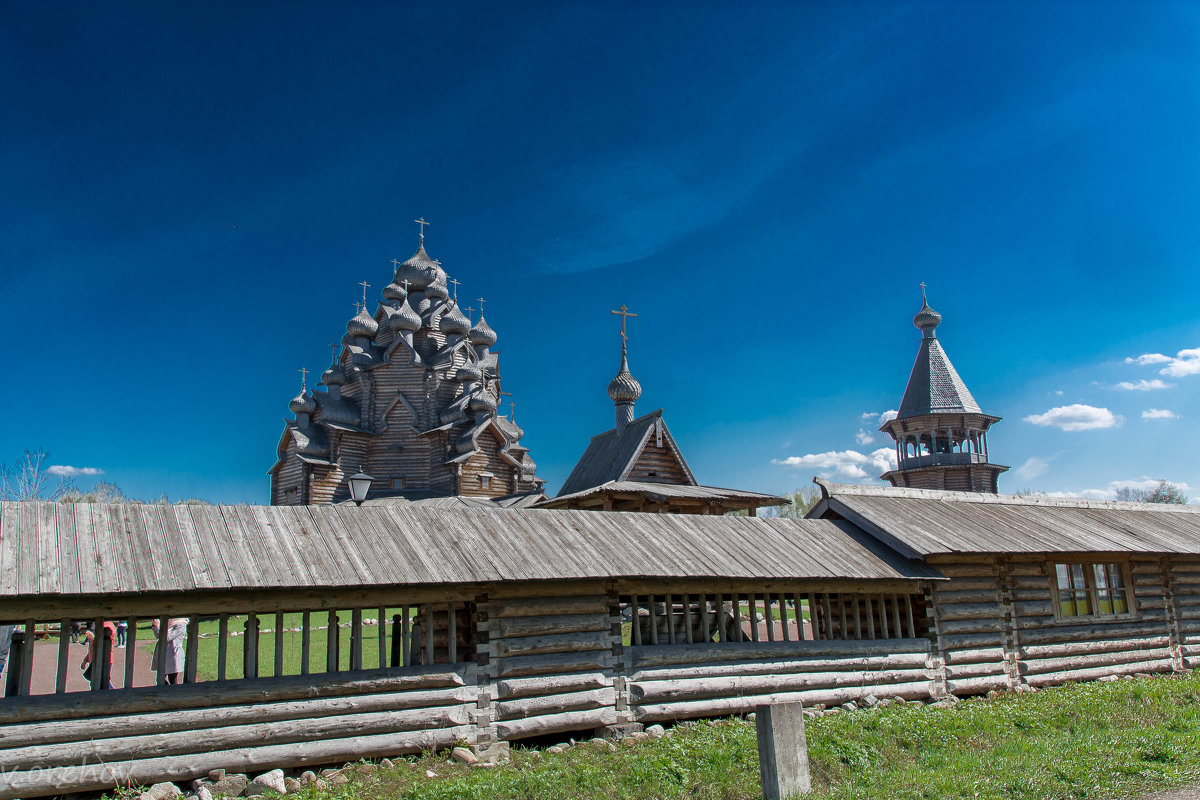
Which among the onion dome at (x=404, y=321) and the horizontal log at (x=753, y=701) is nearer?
the horizontal log at (x=753, y=701)

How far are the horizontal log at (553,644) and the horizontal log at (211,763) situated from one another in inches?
43.8

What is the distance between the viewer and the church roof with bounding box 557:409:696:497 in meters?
22.9

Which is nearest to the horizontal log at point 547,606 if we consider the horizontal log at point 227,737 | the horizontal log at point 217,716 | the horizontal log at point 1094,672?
the horizontal log at point 217,716

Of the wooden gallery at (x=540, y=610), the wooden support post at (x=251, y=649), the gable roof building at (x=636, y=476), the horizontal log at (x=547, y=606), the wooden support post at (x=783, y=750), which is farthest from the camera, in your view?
the gable roof building at (x=636, y=476)

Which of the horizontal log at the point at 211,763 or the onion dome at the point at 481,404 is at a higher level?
the onion dome at the point at 481,404

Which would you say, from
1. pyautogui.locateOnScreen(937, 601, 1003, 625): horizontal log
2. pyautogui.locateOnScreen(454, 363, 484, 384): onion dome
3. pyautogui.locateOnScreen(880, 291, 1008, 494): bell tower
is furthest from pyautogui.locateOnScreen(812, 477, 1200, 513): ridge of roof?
pyautogui.locateOnScreen(454, 363, 484, 384): onion dome

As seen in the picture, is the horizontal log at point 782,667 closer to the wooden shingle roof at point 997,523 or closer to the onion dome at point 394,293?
the wooden shingle roof at point 997,523

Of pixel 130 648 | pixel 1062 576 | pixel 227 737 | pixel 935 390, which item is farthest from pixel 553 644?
pixel 935 390

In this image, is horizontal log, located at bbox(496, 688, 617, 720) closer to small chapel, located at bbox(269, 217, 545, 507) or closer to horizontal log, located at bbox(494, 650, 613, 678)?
horizontal log, located at bbox(494, 650, 613, 678)

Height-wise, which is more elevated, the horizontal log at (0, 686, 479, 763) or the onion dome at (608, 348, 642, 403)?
the onion dome at (608, 348, 642, 403)

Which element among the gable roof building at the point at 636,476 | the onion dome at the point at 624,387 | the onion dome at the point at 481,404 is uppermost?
the onion dome at the point at 481,404

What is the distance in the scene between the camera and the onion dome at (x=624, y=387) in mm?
25391

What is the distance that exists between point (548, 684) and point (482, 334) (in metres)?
31.7

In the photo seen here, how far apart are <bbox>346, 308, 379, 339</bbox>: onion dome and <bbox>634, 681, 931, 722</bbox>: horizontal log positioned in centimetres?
3145
